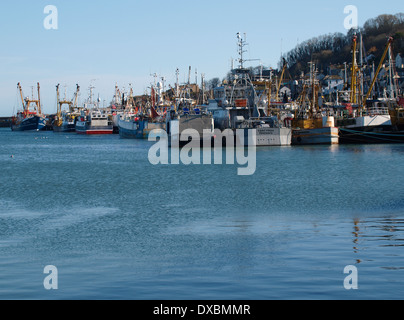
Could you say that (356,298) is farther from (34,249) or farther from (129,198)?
(129,198)

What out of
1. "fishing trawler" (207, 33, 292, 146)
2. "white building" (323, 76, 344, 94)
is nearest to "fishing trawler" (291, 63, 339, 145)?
"fishing trawler" (207, 33, 292, 146)

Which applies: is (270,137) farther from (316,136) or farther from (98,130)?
(98,130)

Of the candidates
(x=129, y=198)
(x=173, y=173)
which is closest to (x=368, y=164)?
(x=173, y=173)

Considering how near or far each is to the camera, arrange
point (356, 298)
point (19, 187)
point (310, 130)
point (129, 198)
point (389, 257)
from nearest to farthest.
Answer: point (356, 298) < point (389, 257) < point (129, 198) < point (19, 187) < point (310, 130)

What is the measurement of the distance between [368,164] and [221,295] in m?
44.3

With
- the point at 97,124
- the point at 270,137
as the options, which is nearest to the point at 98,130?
the point at 97,124

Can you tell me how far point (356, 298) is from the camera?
47.3 ft

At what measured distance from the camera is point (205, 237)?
2250 centimetres

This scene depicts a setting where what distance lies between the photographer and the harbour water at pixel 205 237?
615 inches

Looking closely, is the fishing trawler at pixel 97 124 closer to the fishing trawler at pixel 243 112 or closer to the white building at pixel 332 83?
the white building at pixel 332 83

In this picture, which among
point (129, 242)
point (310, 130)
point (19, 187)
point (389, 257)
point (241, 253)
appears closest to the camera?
Result: point (389, 257)

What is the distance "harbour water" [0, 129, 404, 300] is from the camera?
15.6 metres

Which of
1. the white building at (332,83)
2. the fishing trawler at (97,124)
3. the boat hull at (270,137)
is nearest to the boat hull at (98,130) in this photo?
the fishing trawler at (97,124)

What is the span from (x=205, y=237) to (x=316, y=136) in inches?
2559
